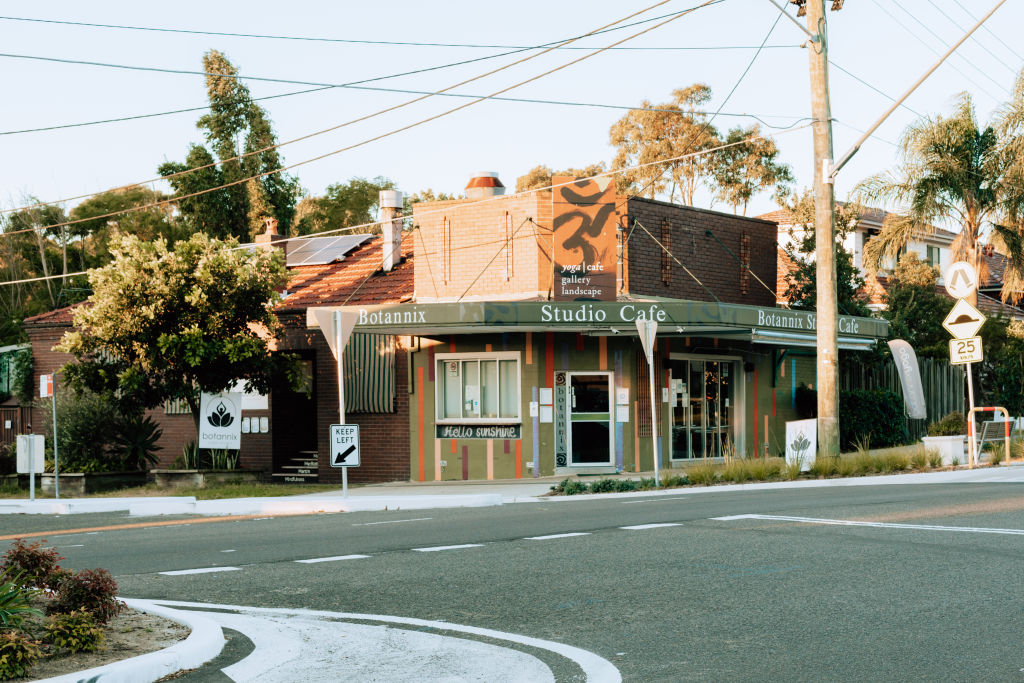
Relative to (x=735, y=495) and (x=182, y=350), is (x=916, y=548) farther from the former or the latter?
(x=182, y=350)

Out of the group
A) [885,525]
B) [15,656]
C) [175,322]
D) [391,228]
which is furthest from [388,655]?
[391,228]

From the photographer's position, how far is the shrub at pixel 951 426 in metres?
26.9

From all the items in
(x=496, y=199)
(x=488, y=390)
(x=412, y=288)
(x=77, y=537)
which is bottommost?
(x=77, y=537)

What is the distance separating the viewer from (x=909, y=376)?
28.7m

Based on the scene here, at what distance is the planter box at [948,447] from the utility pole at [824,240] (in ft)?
7.40

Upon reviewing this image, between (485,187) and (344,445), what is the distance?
968 cm

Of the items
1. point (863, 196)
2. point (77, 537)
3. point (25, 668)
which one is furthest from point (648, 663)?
point (863, 196)

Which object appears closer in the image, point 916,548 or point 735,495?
point 916,548

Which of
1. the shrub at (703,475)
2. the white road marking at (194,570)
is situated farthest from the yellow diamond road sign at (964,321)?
the white road marking at (194,570)

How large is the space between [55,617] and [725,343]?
20.9 metres

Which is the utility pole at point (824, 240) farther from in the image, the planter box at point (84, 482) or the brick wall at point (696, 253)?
the planter box at point (84, 482)

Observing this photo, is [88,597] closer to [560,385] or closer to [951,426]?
[560,385]

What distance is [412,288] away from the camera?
25812mm

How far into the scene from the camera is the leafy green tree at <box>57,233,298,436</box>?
21859 mm
